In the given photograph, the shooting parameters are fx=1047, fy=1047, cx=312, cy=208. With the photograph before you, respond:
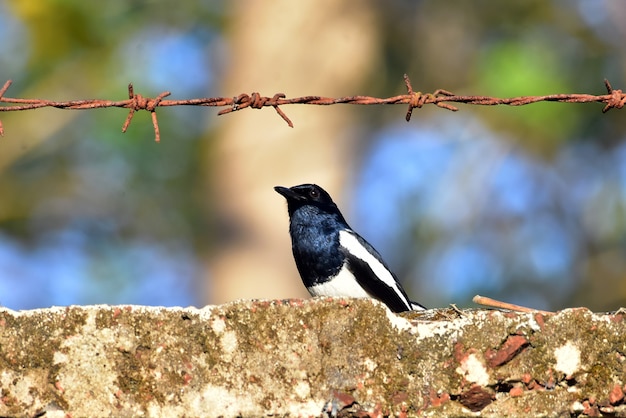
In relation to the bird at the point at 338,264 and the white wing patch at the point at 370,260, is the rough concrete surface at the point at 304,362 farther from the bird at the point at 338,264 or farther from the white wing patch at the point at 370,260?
the white wing patch at the point at 370,260

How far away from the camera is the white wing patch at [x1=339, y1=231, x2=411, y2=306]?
496cm

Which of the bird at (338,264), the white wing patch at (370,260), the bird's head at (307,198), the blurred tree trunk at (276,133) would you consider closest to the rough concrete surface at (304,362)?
the bird at (338,264)

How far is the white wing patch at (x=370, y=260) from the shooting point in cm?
496

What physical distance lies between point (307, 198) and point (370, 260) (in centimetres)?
62

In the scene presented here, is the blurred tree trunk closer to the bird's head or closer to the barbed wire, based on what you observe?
the bird's head

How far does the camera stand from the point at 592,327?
8.84 ft

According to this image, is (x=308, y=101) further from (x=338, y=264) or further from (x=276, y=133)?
(x=276, y=133)

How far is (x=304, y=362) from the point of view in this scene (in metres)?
2.66

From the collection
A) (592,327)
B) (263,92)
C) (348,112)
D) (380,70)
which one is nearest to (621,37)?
(380,70)

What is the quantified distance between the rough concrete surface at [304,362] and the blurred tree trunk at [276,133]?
576cm

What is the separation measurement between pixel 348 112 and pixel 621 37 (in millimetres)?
4308

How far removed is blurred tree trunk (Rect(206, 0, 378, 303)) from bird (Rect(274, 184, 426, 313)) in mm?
3263

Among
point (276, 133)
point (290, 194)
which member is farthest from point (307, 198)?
point (276, 133)

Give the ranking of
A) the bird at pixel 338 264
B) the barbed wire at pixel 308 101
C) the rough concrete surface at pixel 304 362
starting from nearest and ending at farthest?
the rough concrete surface at pixel 304 362 → the barbed wire at pixel 308 101 → the bird at pixel 338 264
